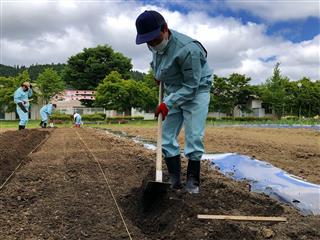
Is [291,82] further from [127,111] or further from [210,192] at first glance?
[210,192]

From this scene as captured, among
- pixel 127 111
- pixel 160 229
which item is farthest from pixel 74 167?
pixel 127 111

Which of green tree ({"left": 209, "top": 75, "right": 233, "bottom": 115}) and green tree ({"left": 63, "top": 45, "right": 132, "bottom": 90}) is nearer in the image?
green tree ({"left": 209, "top": 75, "right": 233, "bottom": 115})

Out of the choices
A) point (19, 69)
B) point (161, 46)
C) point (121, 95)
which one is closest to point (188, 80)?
point (161, 46)

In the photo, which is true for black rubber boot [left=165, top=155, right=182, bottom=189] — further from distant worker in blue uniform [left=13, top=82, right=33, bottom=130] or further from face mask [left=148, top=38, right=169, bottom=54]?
distant worker in blue uniform [left=13, top=82, right=33, bottom=130]

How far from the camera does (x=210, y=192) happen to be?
4.33 meters

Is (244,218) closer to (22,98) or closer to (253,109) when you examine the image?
(22,98)

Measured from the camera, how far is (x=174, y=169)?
436cm

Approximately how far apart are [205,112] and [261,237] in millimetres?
1517

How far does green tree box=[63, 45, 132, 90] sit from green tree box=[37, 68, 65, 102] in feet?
42.6

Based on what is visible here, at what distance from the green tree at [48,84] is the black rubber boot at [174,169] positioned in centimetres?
4378

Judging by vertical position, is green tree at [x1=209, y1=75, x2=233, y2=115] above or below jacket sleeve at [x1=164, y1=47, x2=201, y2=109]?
above

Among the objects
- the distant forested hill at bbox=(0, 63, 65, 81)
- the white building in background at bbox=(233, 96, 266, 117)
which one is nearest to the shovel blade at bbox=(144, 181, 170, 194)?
the white building in background at bbox=(233, 96, 266, 117)

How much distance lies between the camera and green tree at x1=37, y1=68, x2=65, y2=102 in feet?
152

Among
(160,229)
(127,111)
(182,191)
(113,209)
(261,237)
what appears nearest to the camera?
(261,237)
